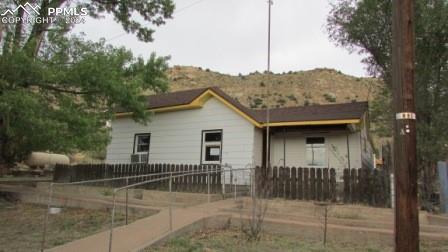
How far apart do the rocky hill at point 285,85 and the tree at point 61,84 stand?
4074 cm

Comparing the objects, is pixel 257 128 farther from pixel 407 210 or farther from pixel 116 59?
pixel 407 210

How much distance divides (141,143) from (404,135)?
1515cm

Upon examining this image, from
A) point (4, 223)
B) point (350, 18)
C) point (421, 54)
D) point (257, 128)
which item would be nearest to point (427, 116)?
point (421, 54)

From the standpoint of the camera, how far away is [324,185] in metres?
11.8

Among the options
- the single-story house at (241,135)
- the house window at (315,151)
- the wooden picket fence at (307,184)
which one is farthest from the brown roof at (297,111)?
the wooden picket fence at (307,184)

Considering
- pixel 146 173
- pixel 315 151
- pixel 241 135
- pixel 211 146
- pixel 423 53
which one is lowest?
pixel 146 173

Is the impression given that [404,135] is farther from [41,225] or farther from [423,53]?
[423,53]

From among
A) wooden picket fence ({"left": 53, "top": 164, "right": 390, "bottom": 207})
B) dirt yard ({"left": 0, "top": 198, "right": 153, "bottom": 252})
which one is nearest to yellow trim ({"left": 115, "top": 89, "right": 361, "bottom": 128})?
wooden picket fence ({"left": 53, "top": 164, "right": 390, "bottom": 207})

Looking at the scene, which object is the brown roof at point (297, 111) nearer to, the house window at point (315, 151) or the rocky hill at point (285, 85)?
the house window at point (315, 151)

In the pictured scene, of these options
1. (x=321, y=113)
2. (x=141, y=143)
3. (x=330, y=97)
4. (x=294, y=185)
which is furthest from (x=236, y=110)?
(x=330, y=97)

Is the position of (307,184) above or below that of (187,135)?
below

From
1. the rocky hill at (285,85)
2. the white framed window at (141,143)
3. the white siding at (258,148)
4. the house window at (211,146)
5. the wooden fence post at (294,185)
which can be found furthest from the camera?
the rocky hill at (285,85)

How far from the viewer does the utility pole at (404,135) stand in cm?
388

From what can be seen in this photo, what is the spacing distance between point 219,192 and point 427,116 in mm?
7623
